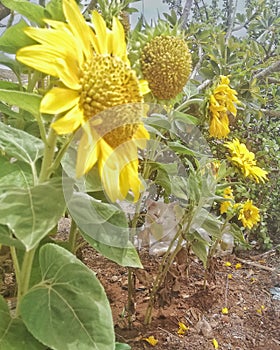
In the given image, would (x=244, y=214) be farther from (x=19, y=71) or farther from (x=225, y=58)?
(x=19, y=71)

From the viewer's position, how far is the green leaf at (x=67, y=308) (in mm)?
370

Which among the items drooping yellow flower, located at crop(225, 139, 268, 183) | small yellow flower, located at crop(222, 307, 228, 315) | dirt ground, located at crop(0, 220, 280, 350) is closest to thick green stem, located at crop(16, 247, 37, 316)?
dirt ground, located at crop(0, 220, 280, 350)

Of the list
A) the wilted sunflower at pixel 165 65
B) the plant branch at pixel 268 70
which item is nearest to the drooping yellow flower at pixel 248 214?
the plant branch at pixel 268 70

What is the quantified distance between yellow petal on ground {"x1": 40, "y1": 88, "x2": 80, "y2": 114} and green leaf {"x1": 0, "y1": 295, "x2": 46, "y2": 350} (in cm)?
19

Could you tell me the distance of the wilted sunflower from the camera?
0.48 m

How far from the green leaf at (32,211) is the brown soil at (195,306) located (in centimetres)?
43

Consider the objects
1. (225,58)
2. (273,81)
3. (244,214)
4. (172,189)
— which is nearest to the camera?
(172,189)

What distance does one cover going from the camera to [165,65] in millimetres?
484

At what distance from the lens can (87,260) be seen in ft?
3.28

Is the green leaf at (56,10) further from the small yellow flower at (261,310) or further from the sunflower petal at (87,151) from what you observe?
the small yellow flower at (261,310)

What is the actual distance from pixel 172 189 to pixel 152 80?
Result: 0.25 m

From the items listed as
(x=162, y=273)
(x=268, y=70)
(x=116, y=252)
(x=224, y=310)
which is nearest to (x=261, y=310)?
(x=224, y=310)

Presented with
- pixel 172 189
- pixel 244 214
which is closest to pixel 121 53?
pixel 172 189

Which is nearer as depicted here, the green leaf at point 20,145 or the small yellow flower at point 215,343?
the green leaf at point 20,145
